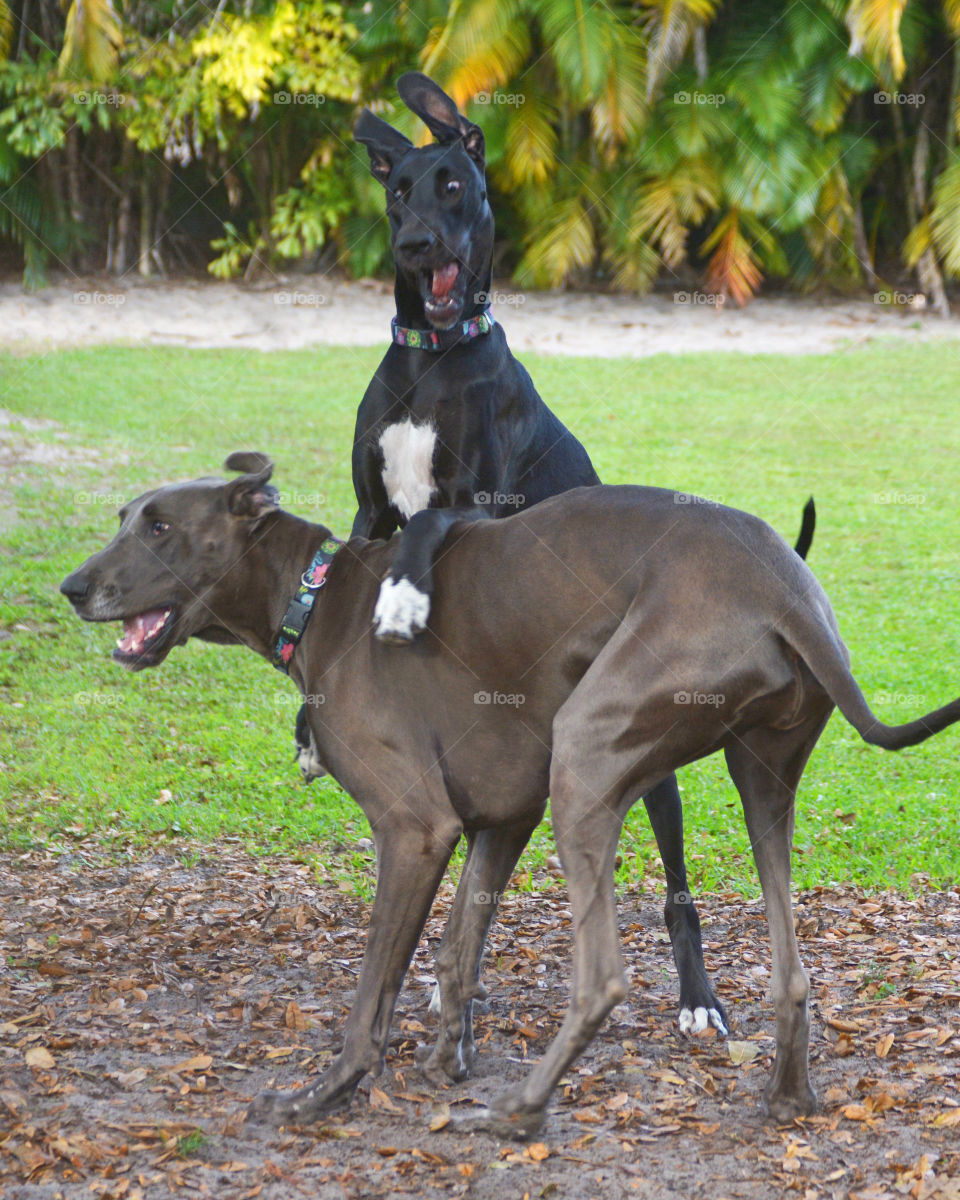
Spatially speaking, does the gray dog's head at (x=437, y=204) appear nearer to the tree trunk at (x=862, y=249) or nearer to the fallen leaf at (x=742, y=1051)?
the fallen leaf at (x=742, y=1051)

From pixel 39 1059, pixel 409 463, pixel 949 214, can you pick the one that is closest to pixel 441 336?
pixel 409 463

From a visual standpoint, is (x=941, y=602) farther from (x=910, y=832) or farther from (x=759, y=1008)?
(x=759, y=1008)

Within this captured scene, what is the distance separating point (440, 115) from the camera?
4871 millimetres

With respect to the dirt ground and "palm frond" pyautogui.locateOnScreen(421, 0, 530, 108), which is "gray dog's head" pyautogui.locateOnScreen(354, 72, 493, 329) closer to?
the dirt ground

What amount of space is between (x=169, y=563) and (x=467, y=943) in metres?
1.53

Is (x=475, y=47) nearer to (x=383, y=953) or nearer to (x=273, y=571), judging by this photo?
(x=273, y=571)

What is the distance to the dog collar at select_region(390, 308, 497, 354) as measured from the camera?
459cm

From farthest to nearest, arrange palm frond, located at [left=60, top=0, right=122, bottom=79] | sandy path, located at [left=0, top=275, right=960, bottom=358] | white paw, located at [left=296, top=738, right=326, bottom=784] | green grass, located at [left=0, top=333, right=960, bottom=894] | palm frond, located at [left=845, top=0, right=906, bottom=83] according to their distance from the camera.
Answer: sandy path, located at [left=0, top=275, right=960, bottom=358] → palm frond, located at [left=60, top=0, right=122, bottom=79] → palm frond, located at [left=845, top=0, right=906, bottom=83] → green grass, located at [left=0, top=333, right=960, bottom=894] → white paw, located at [left=296, top=738, right=326, bottom=784]


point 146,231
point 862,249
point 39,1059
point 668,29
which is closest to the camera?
point 39,1059

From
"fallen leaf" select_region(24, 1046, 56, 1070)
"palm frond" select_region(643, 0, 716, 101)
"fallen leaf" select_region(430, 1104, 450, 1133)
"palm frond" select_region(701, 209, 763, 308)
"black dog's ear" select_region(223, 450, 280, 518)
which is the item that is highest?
"palm frond" select_region(643, 0, 716, 101)

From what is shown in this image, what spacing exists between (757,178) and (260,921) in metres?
13.6

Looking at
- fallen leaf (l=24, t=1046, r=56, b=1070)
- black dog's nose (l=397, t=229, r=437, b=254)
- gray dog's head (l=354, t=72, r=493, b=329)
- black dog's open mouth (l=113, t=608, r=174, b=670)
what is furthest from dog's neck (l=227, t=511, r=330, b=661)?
fallen leaf (l=24, t=1046, r=56, b=1070)

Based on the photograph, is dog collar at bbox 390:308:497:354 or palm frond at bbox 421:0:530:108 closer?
dog collar at bbox 390:308:497:354

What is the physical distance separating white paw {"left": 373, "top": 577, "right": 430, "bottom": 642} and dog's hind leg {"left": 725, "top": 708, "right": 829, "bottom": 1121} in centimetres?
96
